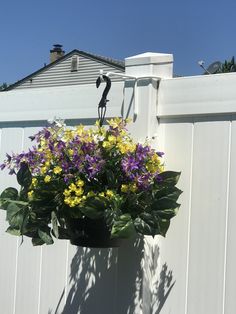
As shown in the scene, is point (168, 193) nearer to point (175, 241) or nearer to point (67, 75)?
point (175, 241)

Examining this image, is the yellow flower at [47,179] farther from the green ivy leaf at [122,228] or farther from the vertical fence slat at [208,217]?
the vertical fence slat at [208,217]

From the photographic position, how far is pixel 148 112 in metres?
2.59

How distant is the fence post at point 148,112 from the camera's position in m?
2.55

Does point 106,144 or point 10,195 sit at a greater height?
point 106,144

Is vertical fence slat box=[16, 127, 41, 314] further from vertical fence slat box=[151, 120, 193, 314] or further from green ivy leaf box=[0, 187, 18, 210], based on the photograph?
vertical fence slat box=[151, 120, 193, 314]

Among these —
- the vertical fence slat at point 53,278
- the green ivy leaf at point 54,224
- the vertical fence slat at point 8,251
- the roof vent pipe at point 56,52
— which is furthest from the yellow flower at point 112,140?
the roof vent pipe at point 56,52

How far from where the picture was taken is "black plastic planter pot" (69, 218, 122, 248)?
7.60 feet

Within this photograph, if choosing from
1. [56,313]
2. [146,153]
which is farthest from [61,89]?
[56,313]

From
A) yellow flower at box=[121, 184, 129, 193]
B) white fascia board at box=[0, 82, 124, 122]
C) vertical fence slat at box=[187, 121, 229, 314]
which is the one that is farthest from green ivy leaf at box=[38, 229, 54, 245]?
white fascia board at box=[0, 82, 124, 122]

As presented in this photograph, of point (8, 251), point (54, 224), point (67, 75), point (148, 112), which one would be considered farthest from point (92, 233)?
point (67, 75)

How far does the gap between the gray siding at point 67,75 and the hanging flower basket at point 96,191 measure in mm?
15380

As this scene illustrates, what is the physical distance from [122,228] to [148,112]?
2.10ft

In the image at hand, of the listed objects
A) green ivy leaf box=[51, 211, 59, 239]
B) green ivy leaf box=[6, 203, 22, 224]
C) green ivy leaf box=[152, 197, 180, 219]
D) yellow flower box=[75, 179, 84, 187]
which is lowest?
green ivy leaf box=[51, 211, 59, 239]

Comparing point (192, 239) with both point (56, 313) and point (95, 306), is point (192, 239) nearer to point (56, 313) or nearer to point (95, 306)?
point (95, 306)
